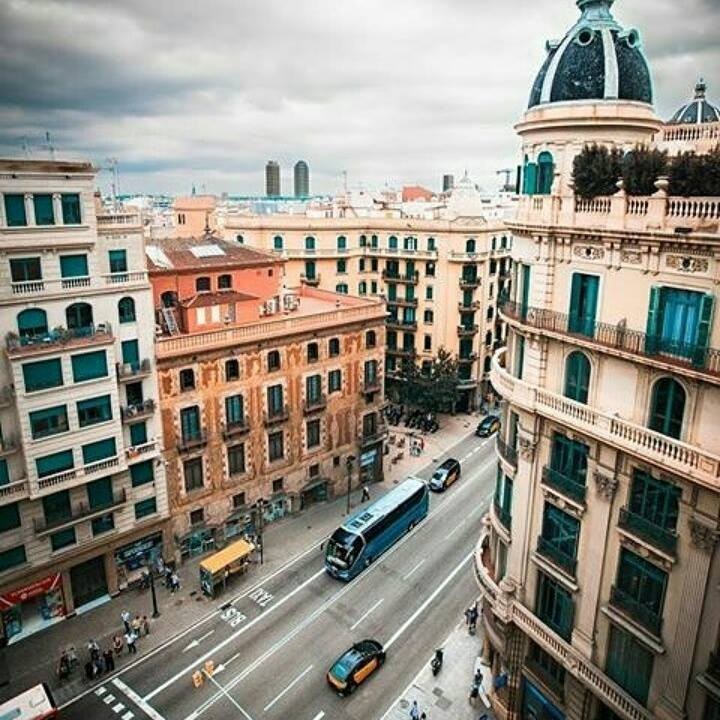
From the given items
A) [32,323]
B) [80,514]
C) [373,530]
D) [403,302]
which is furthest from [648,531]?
[403,302]

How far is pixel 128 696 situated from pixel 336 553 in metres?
15.4

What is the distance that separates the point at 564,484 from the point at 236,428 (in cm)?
2615

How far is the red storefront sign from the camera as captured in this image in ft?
121

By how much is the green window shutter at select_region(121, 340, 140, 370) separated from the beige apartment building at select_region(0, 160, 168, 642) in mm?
65

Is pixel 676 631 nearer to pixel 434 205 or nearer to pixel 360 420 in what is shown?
pixel 360 420

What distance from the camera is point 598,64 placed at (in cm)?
2594

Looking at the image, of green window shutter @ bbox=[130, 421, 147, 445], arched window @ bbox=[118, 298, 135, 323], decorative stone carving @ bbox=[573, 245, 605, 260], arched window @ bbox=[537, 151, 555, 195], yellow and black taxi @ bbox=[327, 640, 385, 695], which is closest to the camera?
decorative stone carving @ bbox=[573, 245, 605, 260]

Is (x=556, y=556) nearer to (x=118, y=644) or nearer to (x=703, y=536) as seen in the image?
(x=703, y=536)

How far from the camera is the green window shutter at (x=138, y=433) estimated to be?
133ft

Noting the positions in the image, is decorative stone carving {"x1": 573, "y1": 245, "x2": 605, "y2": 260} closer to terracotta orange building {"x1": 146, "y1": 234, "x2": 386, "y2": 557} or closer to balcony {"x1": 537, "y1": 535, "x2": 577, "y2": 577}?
balcony {"x1": 537, "y1": 535, "x2": 577, "y2": 577}

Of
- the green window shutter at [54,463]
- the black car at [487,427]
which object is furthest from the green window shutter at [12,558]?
the black car at [487,427]

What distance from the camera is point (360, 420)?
54500 millimetres

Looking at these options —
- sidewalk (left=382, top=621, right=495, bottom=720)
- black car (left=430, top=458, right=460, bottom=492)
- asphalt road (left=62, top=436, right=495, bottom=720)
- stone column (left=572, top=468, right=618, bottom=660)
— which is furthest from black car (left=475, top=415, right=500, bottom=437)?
stone column (left=572, top=468, right=618, bottom=660)

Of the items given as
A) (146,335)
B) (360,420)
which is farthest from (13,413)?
(360,420)
